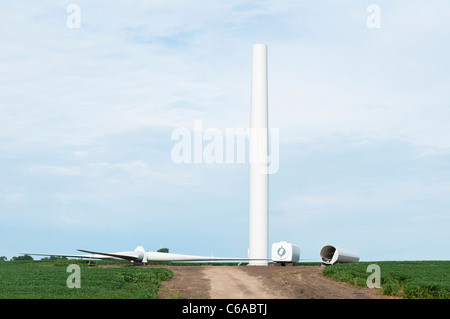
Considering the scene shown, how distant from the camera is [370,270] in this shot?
4669cm

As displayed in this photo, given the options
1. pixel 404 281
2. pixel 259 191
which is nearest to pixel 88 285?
pixel 404 281

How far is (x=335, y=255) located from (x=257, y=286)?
987 inches

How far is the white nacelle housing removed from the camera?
A: 6375cm

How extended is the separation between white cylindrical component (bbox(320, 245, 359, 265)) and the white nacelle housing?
3.46 m

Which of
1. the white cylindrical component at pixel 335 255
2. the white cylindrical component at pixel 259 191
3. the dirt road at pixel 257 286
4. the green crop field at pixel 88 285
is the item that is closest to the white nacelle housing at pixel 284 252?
the white cylindrical component at pixel 259 191

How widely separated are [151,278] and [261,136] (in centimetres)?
2998

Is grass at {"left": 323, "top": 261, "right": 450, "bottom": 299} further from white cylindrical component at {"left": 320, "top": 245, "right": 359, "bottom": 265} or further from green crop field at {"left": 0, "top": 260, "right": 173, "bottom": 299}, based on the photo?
green crop field at {"left": 0, "top": 260, "right": 173, "bottom": 299}

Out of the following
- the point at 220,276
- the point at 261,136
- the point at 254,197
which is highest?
the point at 261,136

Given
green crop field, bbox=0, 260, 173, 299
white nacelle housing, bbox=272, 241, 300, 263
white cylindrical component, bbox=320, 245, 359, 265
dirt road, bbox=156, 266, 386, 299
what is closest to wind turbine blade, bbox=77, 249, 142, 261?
white nacelle housing, bbox=272, 241, 300, 263

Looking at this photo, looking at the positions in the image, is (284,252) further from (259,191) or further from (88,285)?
(88,285)
